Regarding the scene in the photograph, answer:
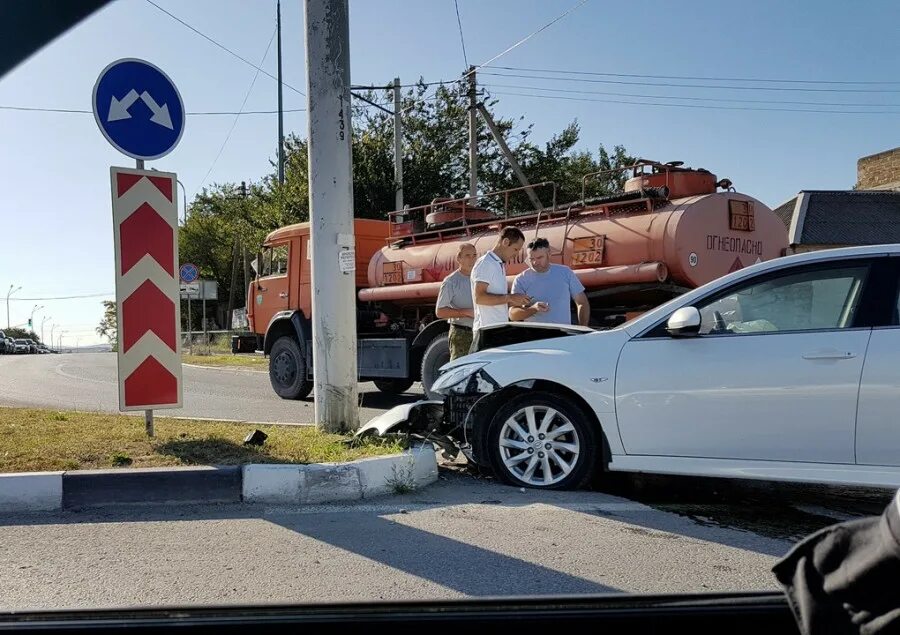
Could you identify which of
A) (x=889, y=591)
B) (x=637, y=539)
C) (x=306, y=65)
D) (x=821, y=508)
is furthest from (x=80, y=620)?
(x=306, y=65)

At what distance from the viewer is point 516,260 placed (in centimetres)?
985

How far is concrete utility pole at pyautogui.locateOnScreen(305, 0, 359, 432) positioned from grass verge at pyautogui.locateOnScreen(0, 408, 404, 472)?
390mm

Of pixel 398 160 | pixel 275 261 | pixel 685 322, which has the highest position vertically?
pixel 398 160

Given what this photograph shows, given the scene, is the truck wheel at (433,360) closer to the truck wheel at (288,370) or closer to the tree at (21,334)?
the truck wheel at (288,370)

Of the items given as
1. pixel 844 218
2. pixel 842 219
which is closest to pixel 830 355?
pixel 842 219

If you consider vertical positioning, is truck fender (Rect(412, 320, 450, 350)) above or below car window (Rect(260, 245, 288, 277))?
below

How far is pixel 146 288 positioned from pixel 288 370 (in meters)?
5.84

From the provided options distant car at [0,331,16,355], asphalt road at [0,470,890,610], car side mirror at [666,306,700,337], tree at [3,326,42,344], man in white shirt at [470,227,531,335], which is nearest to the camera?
asphalt road at [0,470,890,610]

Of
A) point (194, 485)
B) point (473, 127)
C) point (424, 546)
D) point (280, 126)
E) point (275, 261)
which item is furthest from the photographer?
point (280, 126)

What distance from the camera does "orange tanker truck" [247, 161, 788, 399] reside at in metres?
8.50

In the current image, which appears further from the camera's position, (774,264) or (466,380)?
(466,380)

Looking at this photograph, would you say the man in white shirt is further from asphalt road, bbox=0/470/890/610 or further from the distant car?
the distant car

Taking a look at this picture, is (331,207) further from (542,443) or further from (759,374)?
(759,374)

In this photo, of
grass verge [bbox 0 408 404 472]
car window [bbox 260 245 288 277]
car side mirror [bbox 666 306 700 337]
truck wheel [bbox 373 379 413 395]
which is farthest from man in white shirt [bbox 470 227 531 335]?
car window [bbox 260 245 288 277]
